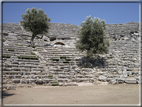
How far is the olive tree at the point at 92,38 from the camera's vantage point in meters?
15.1

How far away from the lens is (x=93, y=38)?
15.2 m

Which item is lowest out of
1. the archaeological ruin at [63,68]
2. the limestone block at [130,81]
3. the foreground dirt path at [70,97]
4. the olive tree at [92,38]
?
the foreground dirt path at [70,97]

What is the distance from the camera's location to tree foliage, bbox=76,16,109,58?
15134 mm

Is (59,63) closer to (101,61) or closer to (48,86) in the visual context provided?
(48,86)

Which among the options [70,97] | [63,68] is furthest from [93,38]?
[70,97]

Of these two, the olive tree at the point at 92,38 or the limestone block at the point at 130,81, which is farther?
the olive tree at the point at 92,38

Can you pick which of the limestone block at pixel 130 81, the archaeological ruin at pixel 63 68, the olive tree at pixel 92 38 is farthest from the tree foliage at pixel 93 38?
the limestone block at pixel 130 81

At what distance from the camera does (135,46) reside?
20844 millimetres

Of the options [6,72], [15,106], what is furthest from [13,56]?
[15,106]

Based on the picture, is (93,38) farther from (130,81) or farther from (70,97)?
(70,97)

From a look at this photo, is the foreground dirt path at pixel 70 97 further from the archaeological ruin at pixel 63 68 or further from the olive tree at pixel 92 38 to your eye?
the olive tree at pixel 92 38

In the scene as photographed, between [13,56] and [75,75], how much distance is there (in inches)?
290

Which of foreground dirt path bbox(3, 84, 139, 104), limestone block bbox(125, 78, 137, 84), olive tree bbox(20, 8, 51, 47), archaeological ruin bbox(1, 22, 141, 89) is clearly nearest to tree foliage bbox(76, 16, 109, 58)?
archaeological ruin bbox(1, 22, 141, 89)

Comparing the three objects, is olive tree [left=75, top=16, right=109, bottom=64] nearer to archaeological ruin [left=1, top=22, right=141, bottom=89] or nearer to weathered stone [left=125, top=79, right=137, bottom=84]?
archaeological ruin [left=1, top=22, right=141, bottom=89]
